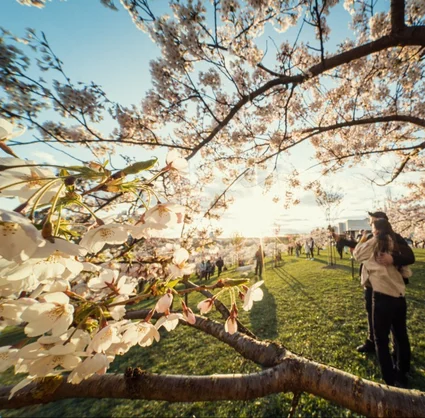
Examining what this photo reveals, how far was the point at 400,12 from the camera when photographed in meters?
2.67

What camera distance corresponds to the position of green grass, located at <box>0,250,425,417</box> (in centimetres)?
363

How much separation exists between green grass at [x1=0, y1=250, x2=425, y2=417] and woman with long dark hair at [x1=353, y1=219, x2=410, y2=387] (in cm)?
76

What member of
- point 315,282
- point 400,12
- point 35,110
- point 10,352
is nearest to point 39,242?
point 10,352

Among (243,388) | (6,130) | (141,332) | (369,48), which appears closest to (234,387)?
(243,388)

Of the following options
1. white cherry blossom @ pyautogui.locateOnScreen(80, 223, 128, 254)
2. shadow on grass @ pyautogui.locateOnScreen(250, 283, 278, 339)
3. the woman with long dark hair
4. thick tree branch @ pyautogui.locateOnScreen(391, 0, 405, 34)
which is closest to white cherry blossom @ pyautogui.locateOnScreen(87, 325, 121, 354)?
white cherry blossom @ pyautogui.locateOnScreen(80, 223, 128, 254)

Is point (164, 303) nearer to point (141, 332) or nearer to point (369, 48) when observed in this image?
point (141, 332)

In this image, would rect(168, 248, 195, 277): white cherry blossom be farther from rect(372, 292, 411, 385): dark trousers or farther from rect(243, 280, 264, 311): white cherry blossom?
rect(372, 292, 411, 385): dark trousers

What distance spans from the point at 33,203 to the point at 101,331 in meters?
0.41

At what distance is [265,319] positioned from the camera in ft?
24.0

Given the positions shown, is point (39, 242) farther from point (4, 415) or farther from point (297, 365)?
point (4, 415)

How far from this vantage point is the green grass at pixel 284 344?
3.63 m

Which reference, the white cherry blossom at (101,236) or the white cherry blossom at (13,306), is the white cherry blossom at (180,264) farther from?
the white cherry blossom at (13,306)

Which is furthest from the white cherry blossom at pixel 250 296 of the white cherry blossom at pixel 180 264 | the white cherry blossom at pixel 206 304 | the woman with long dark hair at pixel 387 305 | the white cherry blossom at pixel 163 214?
the woman with long dark hair at pixel 387 305

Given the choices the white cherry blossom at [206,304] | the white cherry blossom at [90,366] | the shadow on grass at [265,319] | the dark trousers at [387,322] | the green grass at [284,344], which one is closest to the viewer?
the white cherry blossom at [90,366]
